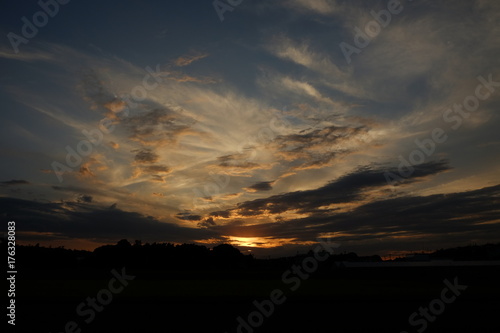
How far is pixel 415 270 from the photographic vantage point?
6538 centimetres

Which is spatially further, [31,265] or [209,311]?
[31,265]

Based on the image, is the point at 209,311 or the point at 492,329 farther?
the point at 209,311

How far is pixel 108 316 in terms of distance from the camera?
71.6 ft

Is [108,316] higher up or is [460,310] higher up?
[108,316]

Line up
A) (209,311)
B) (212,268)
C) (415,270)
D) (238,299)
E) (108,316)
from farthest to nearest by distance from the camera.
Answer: (212,268) → (415,270) → (238,299) → (209,311) → (108,316)

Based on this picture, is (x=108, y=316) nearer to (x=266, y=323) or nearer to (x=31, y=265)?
(x=266, y=323)

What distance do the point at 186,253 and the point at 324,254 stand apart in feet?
159

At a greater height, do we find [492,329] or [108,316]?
[108,316]

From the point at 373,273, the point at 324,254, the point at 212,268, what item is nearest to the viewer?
the point at 373,273

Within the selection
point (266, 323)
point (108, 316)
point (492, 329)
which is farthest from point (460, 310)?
point (108, 316)

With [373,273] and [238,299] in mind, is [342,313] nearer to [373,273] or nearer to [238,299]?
[238,299]

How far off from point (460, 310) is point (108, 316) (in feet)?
73.6

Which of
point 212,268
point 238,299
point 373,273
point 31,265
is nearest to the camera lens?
point 238,299

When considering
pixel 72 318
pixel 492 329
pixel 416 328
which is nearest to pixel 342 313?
pixel 416 328
